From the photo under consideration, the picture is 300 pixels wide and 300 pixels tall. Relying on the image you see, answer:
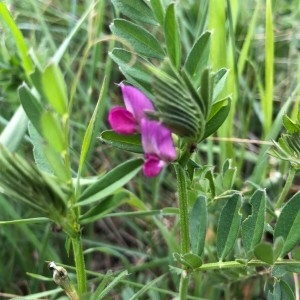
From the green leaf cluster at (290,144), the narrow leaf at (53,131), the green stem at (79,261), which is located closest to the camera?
the narrow leaf at (53,131)

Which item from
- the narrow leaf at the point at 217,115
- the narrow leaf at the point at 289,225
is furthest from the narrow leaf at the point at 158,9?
the narrow leaf at the point at 289,225

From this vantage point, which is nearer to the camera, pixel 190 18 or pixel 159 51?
pixel 159 51

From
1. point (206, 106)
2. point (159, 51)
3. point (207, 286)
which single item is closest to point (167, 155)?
point (206, 106)

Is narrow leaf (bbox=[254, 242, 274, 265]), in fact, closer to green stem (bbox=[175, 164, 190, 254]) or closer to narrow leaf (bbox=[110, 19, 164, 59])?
green stem (bbox=[175, 164, 190, 254])

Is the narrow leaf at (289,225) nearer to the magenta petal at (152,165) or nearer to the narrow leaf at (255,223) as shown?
the narrow leaf at (255,223)

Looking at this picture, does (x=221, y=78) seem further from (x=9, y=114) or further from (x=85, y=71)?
(x=85, y=71)

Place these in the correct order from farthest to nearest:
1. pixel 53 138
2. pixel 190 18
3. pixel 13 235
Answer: pixel 190 18
pixel 13 235
pixel 53 138
